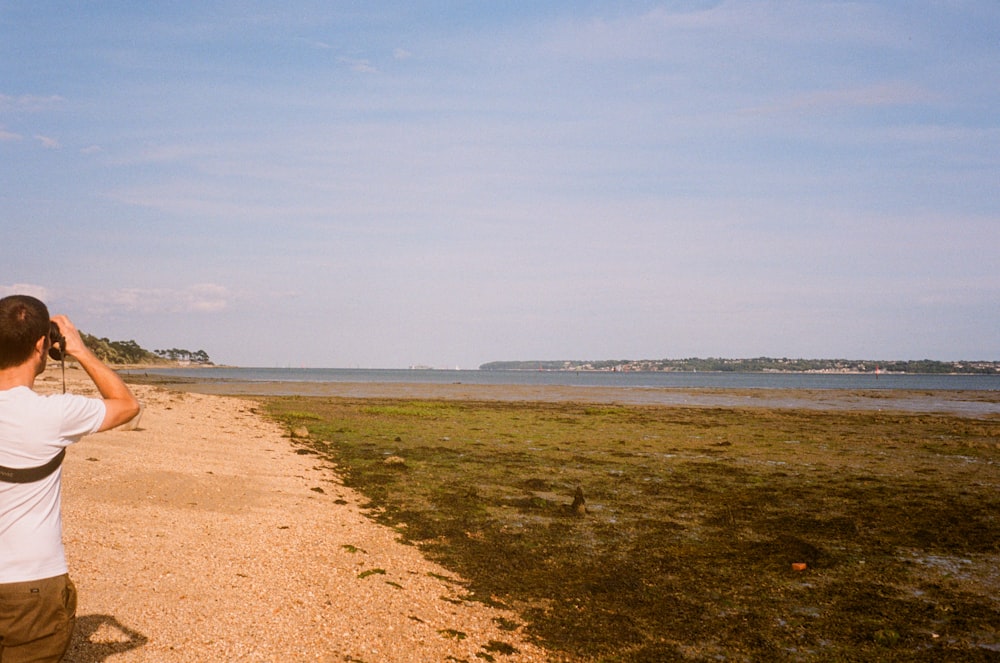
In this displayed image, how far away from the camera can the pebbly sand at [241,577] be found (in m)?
7.92

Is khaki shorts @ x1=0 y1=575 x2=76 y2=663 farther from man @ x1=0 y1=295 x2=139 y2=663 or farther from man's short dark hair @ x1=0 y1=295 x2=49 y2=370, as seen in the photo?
man's short dark hair @ x1=0 y1=295 x2=49 y2=370

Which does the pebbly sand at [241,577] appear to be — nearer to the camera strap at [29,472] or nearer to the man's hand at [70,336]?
the camera strap at [29,472]

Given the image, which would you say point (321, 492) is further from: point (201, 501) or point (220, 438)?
point (220, 438)

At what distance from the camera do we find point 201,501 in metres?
14.3

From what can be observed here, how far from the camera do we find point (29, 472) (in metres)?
4.49

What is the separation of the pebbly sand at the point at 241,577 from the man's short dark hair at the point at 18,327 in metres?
3.96

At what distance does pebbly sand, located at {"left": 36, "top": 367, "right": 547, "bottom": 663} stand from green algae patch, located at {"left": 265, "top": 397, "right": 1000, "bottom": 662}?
97 centimetres

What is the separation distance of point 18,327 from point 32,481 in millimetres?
997

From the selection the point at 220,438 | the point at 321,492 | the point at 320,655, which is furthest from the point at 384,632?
the point at 220,438

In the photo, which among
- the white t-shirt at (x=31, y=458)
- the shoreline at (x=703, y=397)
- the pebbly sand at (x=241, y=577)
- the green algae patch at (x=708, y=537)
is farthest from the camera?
the shoreline at (x=703, y=397)

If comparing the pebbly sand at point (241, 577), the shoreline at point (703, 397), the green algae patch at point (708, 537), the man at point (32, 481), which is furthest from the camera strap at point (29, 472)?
the shoreline at point (703, 397)

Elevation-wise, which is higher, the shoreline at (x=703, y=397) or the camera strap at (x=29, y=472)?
the camera strap at (x=29, y=472)

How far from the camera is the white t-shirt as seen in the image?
441 centimetres

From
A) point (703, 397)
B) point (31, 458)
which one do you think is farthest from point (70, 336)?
point (703, 397)
